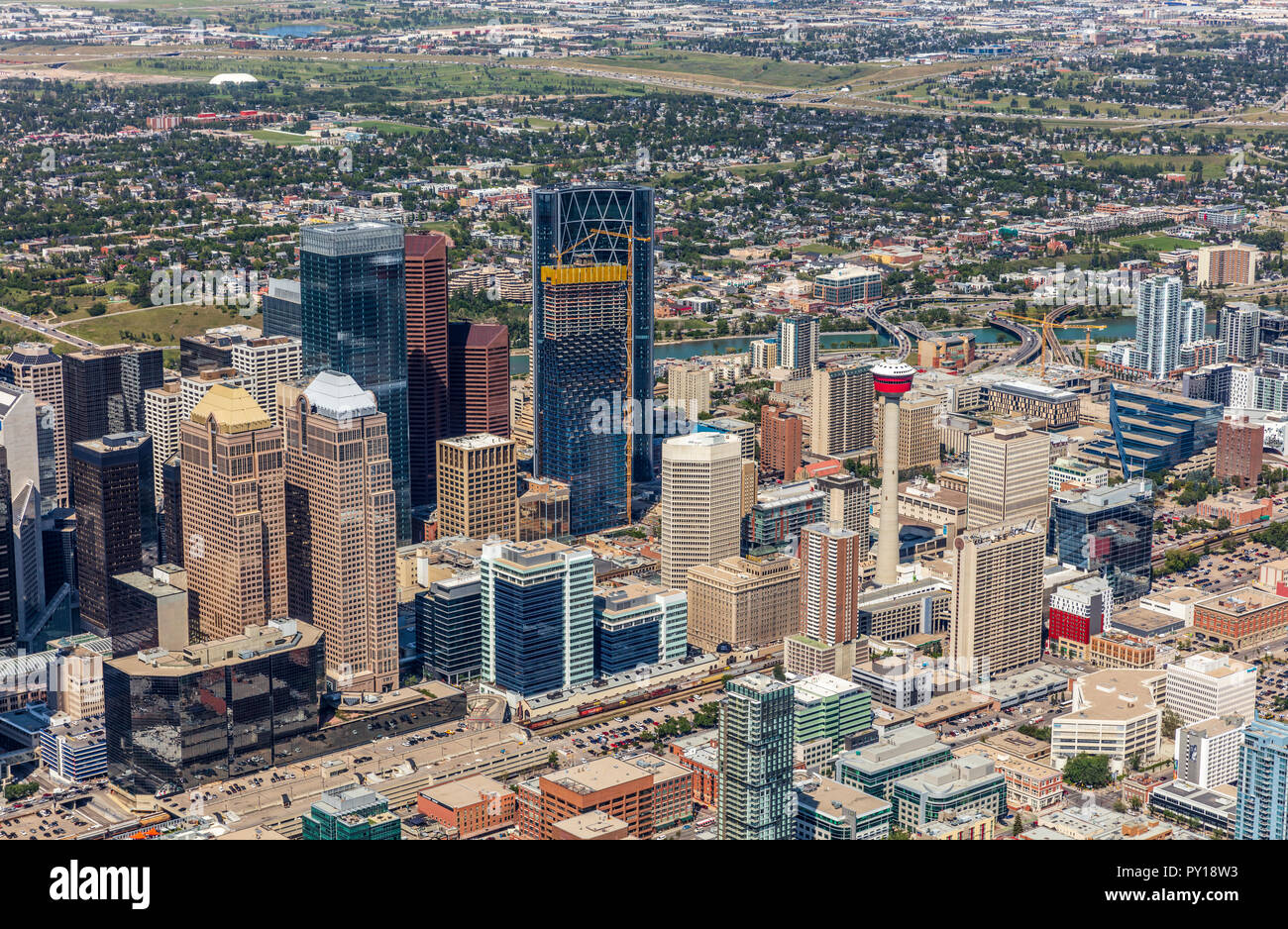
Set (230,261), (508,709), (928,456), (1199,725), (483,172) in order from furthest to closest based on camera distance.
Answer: (483,172) < (230,261) < (928,456) < (508,709) < (1199,725)

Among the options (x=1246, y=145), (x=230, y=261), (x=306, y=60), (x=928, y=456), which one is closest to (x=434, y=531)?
(x=928, y=456)

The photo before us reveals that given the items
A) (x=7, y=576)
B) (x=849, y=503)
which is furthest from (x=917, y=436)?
(x=7, y=576)

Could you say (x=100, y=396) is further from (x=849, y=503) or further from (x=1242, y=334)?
(x=1242, y=334)

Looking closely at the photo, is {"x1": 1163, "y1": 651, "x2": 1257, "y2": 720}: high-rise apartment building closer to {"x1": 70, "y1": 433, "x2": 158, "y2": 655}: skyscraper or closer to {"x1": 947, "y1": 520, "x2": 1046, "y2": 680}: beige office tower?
{"x1": 947, "y1": 520, "x2": 1046, "y2": 680}: beige office tower

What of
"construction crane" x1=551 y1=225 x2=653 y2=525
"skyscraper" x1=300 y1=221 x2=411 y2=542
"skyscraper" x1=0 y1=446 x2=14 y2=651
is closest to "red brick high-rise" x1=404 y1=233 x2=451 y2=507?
"skyscraper" x1=300 y1=221 x2=411 y2=542
